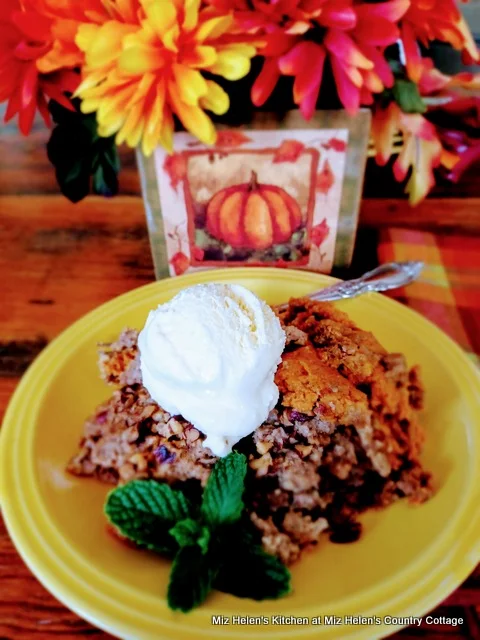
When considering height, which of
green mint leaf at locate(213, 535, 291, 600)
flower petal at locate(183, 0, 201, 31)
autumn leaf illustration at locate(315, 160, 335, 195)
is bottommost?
green mint leaf at locate(213, 535, 291, 600)

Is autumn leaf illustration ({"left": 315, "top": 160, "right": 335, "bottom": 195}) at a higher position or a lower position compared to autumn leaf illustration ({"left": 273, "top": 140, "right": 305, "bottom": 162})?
lower

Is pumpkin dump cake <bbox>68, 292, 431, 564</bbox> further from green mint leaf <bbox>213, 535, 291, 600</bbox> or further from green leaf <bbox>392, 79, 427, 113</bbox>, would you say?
green leaf <bbox>392, 79, 427, 113</bbox>

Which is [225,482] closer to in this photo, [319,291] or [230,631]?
[230,631]

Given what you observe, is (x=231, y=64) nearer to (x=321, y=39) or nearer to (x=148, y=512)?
(x=321, y=39)

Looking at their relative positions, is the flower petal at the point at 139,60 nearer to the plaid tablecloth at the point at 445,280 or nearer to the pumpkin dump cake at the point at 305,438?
the pumpkin dump cake at the point at 305,438

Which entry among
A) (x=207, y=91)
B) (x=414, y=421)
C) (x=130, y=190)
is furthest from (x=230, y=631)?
(x=130, y=190)

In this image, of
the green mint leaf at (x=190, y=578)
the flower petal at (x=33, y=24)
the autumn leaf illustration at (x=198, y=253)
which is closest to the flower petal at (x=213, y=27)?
the flower petal at (x=33, y=24)

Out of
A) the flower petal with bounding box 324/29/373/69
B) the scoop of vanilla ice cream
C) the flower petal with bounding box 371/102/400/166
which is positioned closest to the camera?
the scoop of vanilla ice cream

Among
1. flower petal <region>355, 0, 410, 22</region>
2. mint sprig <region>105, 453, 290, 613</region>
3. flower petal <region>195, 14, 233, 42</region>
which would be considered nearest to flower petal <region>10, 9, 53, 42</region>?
flower petal <region>195, 14, 233, 42</region>
